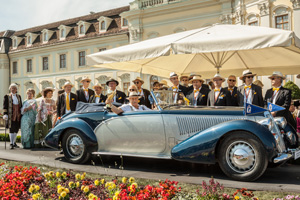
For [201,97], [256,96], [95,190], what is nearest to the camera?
[95,190]

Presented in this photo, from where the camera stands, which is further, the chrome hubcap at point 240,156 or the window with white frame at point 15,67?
the window with white frame at point 15,67

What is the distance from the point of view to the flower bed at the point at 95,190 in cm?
351

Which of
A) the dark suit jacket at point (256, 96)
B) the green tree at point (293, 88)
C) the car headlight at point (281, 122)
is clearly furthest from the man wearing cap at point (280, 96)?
the green tree at point (293, 88)

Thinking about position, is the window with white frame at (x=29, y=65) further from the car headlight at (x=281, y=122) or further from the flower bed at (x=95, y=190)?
the car headlight at (x=281, y=122)

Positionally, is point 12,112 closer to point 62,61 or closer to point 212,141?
point 212,141

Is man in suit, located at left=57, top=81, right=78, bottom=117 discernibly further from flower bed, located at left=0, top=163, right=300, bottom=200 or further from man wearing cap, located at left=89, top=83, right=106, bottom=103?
flower bed, located at left=0, top=163, right=300, bottom=200

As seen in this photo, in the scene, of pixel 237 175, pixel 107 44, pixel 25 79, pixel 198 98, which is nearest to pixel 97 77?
pixel 107 44

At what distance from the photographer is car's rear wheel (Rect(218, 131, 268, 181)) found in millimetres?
4801

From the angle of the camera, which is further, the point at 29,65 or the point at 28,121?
the point at 29,65

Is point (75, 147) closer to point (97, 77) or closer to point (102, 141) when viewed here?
point (102, 141)

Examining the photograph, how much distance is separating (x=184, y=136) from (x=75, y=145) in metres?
2.38

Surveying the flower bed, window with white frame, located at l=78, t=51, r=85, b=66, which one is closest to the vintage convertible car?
the flower bed

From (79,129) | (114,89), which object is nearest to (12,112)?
(114,89)

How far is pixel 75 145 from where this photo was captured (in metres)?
6.61
